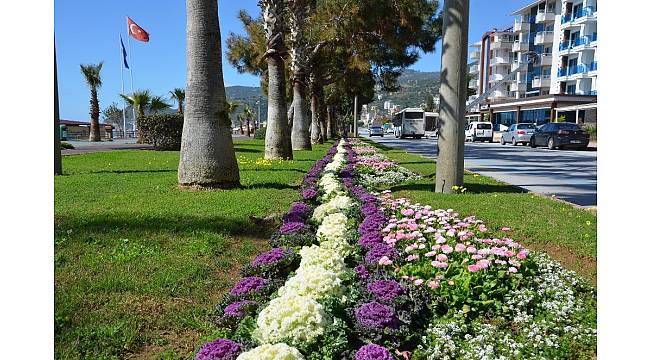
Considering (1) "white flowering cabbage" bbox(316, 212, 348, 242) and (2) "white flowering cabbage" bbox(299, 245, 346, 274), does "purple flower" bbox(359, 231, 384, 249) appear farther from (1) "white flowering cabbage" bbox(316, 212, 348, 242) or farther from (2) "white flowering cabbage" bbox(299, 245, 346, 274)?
(2) "white flowering cabbage" bbox(299, 245, 346, 274)

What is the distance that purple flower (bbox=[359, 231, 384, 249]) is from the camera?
183 inches

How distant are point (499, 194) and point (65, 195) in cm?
684

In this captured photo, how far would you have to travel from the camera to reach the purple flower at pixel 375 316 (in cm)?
302

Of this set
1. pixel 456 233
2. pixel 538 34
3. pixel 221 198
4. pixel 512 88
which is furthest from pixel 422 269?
pixel 512 88

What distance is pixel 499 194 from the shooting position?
333 inches

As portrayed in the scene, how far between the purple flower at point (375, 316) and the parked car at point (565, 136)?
82.0 feet

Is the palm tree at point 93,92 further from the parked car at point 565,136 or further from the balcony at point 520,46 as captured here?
the balcony at point 520,46

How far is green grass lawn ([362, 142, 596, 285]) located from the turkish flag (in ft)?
116

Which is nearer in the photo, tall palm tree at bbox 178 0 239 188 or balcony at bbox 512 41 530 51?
tall palm tree at bbox 178 0 239 188

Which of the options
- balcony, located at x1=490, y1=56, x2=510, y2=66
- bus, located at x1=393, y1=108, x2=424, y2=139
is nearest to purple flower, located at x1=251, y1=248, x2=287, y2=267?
bus, located at x1=393, y1=108, x2=424, y2=139

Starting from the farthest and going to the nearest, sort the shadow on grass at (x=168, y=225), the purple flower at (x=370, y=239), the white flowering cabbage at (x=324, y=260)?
the shadow on grass at (x=168, y=225)
the purple flower at (x=370, y=239)
the white flowering cabbage at (x=324, y=260)

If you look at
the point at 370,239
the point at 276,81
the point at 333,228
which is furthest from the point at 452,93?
the point at 276,81

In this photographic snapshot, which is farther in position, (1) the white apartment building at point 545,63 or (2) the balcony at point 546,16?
(2) the balcony at point 546,16

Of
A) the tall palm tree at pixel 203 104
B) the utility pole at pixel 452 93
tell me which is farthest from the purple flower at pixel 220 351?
the utility pole at pixel 452 93
